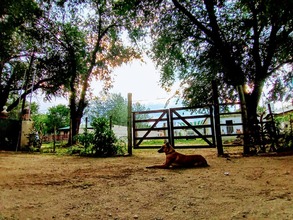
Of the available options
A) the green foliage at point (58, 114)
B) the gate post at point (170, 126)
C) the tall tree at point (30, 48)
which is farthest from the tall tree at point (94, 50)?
the green foliage at point (58, 114)

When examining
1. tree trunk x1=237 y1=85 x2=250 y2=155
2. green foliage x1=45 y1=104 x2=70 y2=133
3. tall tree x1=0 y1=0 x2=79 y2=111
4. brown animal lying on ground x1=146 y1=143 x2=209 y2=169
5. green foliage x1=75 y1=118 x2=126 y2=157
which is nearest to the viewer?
brown animal lying on ground x1=146 y1=143 x2=209 y2=169

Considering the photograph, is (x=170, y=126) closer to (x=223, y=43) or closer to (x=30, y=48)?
(x=223, y=43)

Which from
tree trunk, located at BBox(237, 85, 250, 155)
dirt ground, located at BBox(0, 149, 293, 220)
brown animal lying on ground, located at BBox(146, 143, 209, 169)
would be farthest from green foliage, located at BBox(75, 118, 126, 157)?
tree trunk, located at BBox(237, 85, 250, 155)

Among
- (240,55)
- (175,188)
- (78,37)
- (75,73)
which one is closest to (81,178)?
(175,188)

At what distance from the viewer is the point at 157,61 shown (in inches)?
445

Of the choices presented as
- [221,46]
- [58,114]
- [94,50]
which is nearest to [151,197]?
[221,46]

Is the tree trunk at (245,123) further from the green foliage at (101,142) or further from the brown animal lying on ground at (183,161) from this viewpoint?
the green foliage at (101,142)

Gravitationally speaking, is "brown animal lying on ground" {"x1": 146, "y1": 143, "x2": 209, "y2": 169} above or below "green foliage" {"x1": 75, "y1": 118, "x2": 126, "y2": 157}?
below

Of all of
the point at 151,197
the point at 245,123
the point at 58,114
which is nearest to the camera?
the point at 151,197

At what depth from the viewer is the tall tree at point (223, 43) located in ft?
28.0

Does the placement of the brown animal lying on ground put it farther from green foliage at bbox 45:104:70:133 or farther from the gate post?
green foliage at bbox 45:104:70:133

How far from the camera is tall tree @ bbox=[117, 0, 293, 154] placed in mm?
8547

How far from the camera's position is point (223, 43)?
27.5 feet

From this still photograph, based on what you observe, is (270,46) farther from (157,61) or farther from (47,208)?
(47,208)
